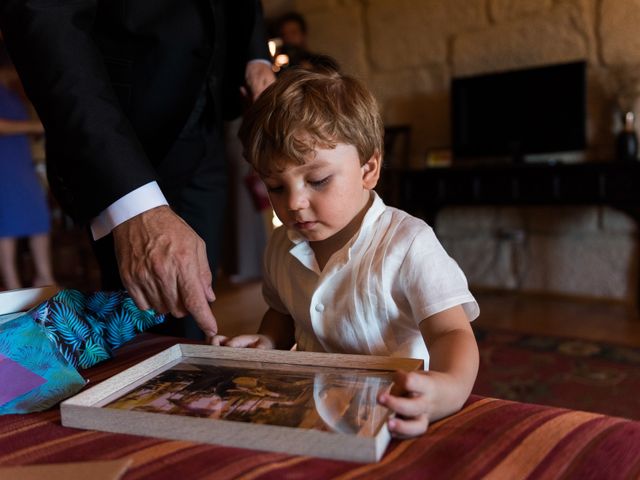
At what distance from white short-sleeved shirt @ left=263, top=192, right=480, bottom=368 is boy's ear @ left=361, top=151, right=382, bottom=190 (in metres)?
0.03

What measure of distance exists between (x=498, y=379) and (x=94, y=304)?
1.64m

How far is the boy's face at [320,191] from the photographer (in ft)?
2.73

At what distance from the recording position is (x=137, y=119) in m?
1.09

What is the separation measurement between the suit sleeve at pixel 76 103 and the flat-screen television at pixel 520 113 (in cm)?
291

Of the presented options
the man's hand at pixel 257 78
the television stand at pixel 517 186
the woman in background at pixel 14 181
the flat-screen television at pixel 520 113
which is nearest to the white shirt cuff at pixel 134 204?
the man's hand at pixel 257 78

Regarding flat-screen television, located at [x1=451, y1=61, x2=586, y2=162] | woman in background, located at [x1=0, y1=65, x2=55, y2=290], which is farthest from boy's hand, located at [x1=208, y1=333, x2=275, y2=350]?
flat-screen television, located at [x1=451, y1=61, x2=586, y2=162]

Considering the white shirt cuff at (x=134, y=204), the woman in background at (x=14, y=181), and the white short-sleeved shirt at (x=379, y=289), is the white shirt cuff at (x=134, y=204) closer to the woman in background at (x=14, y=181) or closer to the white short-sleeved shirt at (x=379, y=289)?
the white short-sleeved shirt at (x=379, y=289)

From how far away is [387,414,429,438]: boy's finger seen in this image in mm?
517

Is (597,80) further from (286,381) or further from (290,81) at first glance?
(286,381)

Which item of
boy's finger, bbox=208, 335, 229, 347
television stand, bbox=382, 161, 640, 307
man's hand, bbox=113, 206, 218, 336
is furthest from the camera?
television stand, bbox=382, 161, 640, 307

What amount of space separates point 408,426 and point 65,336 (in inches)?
18.5

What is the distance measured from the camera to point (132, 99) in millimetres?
1064

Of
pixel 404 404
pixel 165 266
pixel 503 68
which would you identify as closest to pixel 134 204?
pixel 165 266

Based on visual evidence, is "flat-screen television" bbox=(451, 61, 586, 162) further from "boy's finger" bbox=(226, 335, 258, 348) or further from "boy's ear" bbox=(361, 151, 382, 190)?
"boy's finger" bbox=(226, 335, 258, 348)
